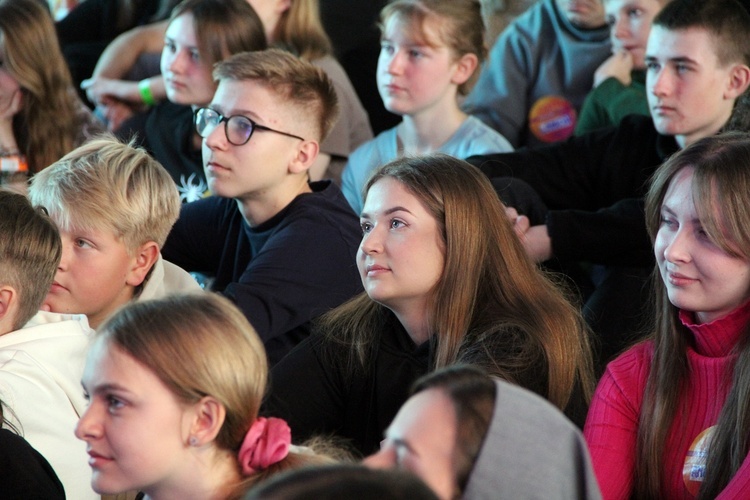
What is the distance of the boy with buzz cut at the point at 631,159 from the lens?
106 inches

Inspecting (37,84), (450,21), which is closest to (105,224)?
(37,84)

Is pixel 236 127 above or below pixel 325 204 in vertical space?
above

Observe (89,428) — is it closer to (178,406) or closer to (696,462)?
(178,406)

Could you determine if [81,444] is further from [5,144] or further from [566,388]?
[5,144]

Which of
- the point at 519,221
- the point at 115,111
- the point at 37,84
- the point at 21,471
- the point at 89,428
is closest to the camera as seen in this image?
the point at 89,428

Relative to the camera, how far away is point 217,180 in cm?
276

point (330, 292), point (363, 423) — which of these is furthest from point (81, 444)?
point (330, 292)

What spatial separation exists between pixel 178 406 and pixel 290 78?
1.50 meters

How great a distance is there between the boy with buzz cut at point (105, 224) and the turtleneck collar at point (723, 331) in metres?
1.11

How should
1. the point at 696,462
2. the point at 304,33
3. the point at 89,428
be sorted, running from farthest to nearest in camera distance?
the point at 304,33 < the point at 696,462 < the point at 89,428

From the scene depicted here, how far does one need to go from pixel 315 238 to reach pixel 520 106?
1393 mm

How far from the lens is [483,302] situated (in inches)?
83.3

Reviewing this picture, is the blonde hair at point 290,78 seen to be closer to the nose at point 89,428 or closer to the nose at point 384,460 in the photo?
the nose at point 89,428

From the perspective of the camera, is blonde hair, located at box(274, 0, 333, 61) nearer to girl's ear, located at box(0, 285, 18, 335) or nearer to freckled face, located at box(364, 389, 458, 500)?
girl's ear, located at box(0, 285, 18, 335)
